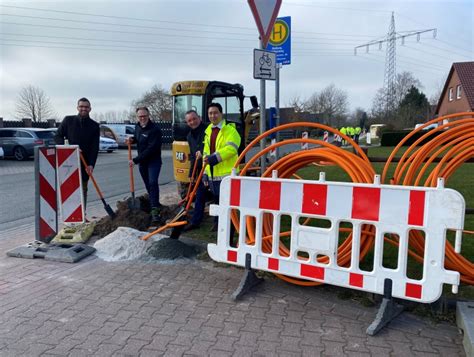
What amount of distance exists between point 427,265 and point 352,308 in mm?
834

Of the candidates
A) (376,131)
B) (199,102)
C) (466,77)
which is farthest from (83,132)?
(376,131)

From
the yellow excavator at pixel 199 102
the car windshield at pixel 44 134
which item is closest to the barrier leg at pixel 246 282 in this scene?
the yellow excavator at pixel 199 102

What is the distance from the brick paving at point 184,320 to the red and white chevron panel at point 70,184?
136 cm

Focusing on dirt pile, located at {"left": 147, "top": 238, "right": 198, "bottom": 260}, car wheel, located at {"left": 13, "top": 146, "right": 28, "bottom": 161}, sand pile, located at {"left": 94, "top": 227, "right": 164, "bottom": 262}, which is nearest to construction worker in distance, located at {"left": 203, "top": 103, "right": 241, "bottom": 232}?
dirt pile, located at {"left": 147, "top": 238, "right": 198, "bottom": 260}

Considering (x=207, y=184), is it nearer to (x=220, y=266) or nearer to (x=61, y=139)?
(x=220, y=266)

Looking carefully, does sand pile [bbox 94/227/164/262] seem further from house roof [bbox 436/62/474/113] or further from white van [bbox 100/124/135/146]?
house roof [bbox 436/62/474/113]

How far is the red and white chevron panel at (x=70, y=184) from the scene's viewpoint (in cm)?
562

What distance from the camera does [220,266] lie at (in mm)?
4645

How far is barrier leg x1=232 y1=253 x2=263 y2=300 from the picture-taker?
3.82 metres

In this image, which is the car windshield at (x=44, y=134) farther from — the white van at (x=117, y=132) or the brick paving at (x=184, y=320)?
the brick paving at (x=184, y=320)

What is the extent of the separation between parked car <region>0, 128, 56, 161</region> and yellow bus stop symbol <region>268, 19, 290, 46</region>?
16255mm

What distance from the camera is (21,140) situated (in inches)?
800

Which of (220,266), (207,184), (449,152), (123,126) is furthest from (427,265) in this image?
(123,126)

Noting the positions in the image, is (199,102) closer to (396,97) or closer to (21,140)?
(21,140)
